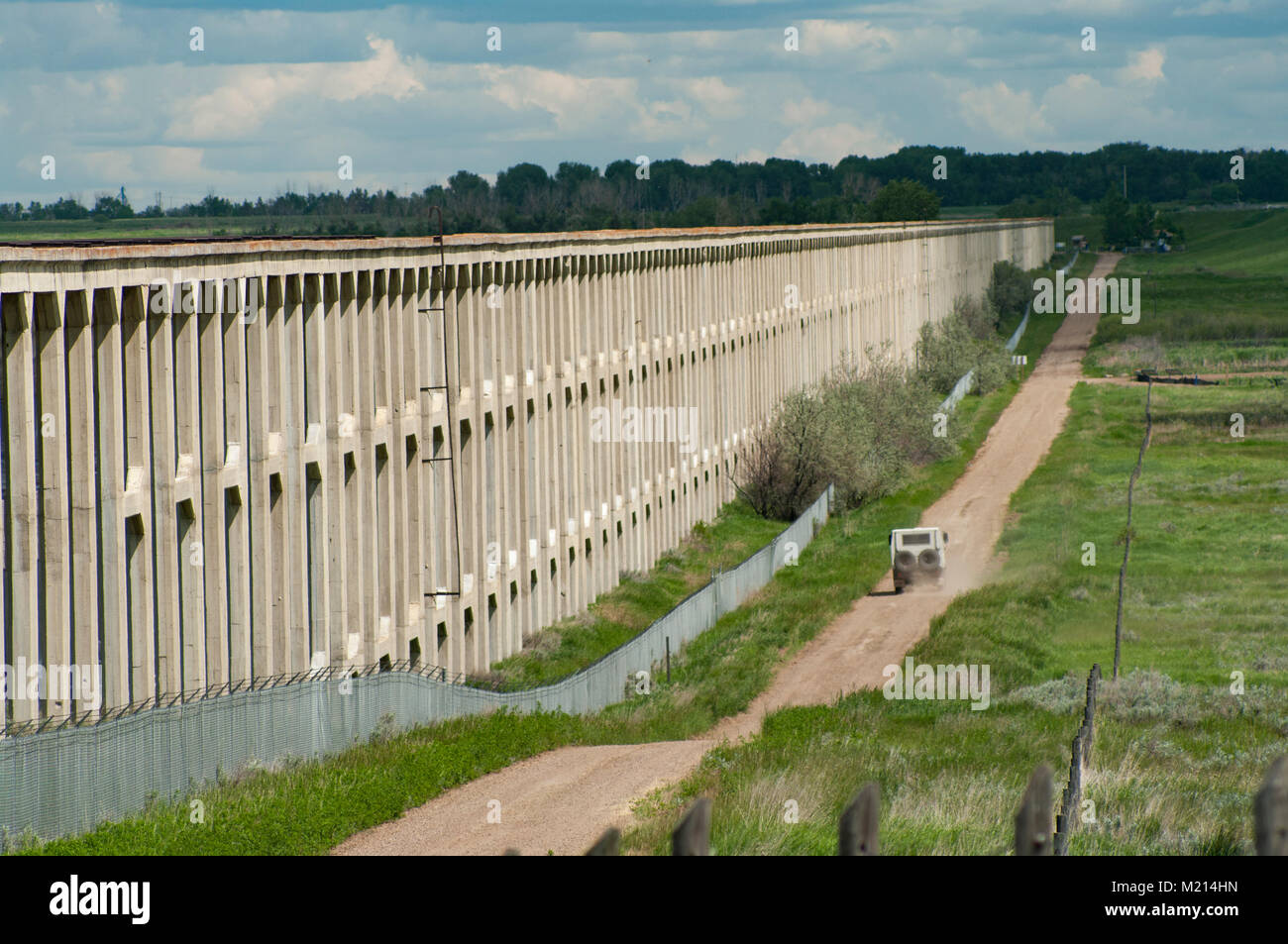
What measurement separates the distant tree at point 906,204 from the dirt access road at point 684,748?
3972 inches

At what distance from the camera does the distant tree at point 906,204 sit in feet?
550

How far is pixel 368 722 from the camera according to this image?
2009 cm

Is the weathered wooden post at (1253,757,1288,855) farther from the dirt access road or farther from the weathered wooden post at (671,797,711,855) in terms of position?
the dirt access road

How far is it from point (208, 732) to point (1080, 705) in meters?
15.9

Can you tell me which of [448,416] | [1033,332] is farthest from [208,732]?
[1033,332]

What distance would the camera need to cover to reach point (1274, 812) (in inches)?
206

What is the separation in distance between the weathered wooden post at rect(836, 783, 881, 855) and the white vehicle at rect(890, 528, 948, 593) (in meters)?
35.5

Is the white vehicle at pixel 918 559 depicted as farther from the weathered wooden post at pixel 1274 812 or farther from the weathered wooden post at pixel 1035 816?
the weathered wooden post at pixel 1035 816

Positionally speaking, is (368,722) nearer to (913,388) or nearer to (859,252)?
(913,388)

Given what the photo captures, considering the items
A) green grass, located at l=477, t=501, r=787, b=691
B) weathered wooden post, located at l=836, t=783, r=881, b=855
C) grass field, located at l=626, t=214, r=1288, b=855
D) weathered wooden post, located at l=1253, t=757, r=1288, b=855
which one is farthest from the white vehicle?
weathered wooden post, located at l=836, t=783, r=881, b=855

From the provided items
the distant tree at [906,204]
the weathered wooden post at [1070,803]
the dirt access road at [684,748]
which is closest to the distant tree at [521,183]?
the distant tree at [906,204]

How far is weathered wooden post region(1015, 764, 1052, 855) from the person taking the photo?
515 centimetres
